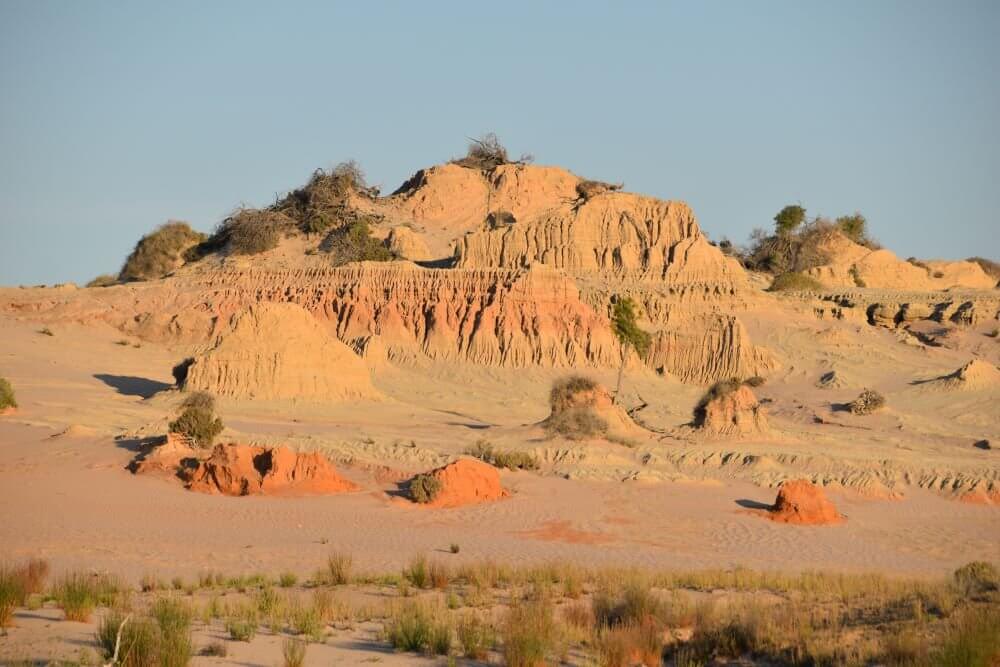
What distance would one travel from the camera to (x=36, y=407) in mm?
32781

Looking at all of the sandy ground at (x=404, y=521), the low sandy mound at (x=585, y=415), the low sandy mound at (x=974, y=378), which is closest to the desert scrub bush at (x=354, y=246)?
the low sandy mound at (x=974, y=378)

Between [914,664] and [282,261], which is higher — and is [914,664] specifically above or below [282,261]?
below

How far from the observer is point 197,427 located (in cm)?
2597

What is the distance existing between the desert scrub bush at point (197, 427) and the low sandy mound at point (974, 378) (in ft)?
91.3

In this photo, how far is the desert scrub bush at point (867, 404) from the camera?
39500 millimetres

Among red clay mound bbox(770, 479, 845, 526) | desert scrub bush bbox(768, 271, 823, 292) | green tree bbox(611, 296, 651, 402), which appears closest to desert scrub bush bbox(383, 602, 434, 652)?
red clay mound bbox(770, 479, 845, 526)

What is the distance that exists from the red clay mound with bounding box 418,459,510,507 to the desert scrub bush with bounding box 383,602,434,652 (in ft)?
36.3

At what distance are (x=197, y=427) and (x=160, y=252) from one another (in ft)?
159

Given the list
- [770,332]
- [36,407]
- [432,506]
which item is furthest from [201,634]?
[770,332]

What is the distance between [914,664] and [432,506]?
14351mm

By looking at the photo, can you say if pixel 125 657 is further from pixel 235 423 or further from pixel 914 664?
pixel 235 423

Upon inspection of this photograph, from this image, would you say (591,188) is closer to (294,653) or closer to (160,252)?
(160,252)

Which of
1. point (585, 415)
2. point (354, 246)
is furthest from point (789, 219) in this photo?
point (585, 415)

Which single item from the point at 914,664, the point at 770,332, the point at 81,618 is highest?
the point at 770,332
